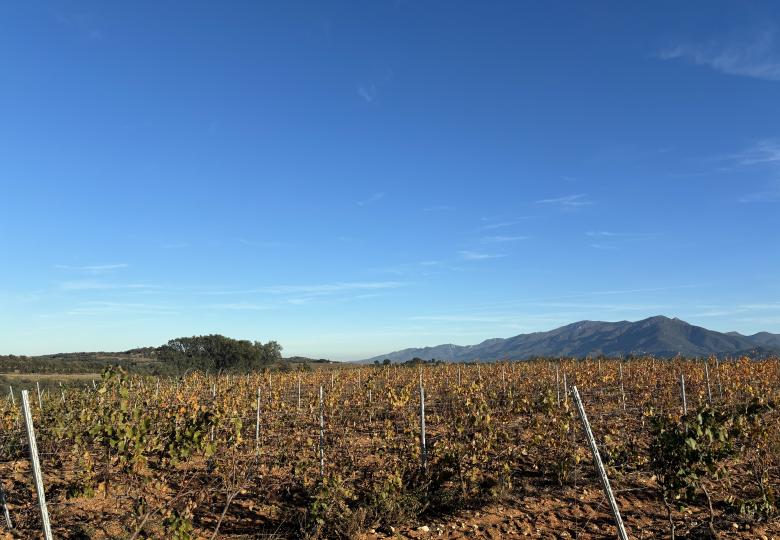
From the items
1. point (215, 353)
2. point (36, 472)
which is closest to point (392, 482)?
point (36, 472)

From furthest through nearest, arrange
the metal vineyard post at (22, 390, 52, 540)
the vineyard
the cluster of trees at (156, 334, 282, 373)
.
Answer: the cluster of trees at (156, 334, 282, 373) → the vineyard → the metal vineyard post at (22, 390, 52, 540)

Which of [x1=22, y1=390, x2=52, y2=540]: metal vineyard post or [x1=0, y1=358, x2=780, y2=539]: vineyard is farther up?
[x1=22, y1=390, x2=52, y2=540]: metal vineyard post

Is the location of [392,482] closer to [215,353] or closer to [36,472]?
[36,472]

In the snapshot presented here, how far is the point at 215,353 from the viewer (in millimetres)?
45812

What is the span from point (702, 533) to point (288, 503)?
5.42 m

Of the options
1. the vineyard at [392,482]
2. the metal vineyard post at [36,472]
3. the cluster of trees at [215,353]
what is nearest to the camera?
the metal vineyard post at [36,472]

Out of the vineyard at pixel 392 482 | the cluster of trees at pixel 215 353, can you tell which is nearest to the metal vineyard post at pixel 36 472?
the vineyard at pixel 392 482

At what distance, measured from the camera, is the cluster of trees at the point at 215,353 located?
1711 inches

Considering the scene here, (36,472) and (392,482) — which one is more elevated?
(36,472)

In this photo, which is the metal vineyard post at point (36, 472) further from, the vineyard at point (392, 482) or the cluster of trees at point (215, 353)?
the cluster of trees at point (215, 353)

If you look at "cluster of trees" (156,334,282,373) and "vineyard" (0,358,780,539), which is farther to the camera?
"cluster of trees" (156,334,282,373)

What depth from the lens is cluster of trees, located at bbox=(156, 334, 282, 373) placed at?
43.5m

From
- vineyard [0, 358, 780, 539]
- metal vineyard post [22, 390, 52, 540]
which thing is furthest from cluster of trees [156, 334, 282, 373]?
metal vineyard post [22, 390, 52, 540]

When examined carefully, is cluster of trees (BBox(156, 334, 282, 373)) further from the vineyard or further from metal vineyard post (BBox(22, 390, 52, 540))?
metal vineyard post (BBox(22, 390, 52, 540))
